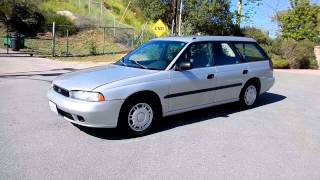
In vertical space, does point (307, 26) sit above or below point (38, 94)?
above

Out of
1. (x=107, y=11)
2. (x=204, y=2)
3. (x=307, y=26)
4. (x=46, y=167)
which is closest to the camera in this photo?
(x=46, y=167)

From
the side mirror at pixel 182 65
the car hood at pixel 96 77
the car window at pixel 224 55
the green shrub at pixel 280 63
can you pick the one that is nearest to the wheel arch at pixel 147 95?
the car hood at pixel 96 77

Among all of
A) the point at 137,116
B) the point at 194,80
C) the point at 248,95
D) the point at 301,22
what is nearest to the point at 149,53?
the point at 194,80

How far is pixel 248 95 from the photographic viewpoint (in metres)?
8.66

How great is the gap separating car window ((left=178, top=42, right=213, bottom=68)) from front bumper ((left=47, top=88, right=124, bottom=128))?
5.26ft

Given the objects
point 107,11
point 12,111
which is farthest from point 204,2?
point 12,111

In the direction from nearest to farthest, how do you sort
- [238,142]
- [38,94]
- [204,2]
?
[238,142] < [38,94] < [204,2]

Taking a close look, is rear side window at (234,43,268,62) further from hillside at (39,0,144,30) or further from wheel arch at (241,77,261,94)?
hillside at (39,0,144,30)

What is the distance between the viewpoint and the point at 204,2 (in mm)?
27469

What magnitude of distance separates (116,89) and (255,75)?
3716 mm

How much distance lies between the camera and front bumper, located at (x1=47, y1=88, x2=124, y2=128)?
5.85 metres

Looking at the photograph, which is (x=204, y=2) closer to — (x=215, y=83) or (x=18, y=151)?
(x=215, y=83)

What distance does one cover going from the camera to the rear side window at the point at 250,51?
847 cm

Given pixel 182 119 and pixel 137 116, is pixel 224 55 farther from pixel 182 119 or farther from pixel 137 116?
pixel 137 116
